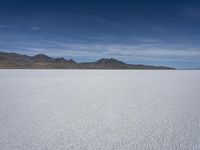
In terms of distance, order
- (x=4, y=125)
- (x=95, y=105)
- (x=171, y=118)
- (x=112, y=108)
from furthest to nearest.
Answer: (x=95, y=105) → (x=112, y=108) → (x=171, y=118) → (x=4, y=125)

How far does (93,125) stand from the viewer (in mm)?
3268

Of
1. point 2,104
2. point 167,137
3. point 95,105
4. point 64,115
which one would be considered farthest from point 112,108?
point 2,104

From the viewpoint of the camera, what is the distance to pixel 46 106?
15.2 ft

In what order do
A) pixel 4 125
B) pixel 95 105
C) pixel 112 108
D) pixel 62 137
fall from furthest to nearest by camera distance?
pixel 95 105
pixel 112 108
pixel 4 125
pixel 62 137

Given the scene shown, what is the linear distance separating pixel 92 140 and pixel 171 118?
5.20ft

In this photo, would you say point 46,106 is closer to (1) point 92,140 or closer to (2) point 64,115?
(2) point 64,115

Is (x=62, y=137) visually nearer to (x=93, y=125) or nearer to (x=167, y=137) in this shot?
(x=93, y=125)

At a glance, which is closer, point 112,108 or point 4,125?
point 4,125

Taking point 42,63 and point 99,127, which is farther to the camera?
point 42,63

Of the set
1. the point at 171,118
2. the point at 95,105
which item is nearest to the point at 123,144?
the point at 171,118

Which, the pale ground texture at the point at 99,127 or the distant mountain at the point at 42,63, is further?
the distant mountain at the point at 42,63

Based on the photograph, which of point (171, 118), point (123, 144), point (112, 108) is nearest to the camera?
point (123, 144)

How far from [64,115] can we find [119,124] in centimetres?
100

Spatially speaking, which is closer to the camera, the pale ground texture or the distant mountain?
the pale ground texture
